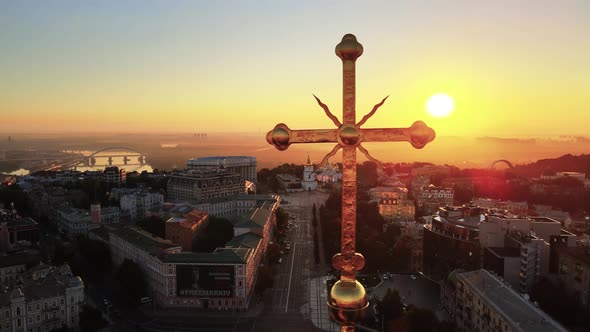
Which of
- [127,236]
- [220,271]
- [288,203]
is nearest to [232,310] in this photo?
[220,271]

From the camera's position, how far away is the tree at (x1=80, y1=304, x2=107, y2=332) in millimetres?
17594

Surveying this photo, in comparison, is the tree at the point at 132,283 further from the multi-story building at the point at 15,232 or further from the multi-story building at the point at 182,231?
the multi-story building at the point at 15,232

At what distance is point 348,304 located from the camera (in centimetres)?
268

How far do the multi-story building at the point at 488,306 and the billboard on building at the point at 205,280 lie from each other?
826 centimetres

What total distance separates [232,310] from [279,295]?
7.34 ft

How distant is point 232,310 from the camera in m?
19.6

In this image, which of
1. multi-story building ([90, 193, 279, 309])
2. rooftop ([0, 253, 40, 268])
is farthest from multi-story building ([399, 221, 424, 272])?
rooftop ([0, 253, 40, 268])

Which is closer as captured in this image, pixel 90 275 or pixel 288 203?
pixel 90 275

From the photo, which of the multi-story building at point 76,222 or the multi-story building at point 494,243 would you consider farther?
the multi-story building at point 76,222

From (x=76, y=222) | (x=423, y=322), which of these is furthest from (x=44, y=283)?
(x=423, y=322)

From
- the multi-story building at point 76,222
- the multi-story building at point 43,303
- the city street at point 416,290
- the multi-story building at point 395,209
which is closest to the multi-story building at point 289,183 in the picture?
the multi-story building at point 395,209

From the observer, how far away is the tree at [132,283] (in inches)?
800

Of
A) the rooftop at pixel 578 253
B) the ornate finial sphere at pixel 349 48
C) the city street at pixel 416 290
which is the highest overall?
the ornate finial sphere at pixel 349 48

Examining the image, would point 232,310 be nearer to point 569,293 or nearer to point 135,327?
point 135,327
